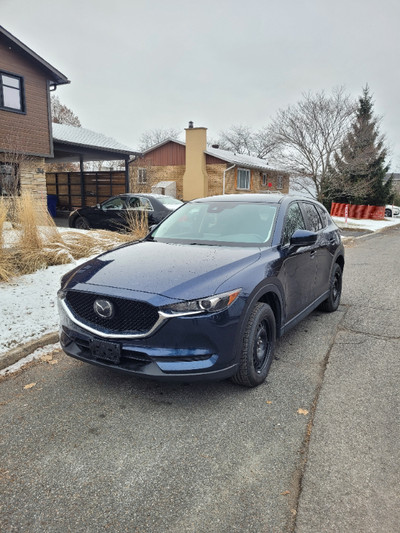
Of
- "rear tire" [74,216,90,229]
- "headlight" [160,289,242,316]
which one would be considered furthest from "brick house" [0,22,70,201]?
"headlight" [160,289,242,316]

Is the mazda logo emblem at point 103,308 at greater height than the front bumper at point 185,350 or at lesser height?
greater

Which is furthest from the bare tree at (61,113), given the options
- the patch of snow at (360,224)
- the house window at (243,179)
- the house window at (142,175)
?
the patch of snow at (360,224)

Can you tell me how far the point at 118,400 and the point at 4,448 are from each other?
861 mm

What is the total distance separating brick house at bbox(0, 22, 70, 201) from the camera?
15.5m

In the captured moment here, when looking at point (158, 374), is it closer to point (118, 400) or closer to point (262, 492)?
point (118, 400)

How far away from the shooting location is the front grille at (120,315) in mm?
2844

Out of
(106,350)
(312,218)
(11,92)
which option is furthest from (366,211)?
(106,350)

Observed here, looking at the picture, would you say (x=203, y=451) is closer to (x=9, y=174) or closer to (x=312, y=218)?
(x=312, y=218)

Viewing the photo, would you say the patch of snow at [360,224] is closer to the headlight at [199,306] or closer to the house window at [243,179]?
the house window at [243,179]

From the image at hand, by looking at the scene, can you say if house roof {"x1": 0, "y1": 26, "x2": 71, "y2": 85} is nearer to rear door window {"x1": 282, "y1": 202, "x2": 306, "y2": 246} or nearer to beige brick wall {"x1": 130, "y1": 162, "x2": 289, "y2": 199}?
beige brick wall {"x1": 130, "y1": 162, "x2": 289, "y2": 199}

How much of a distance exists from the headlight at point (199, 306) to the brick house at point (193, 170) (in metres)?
25.5

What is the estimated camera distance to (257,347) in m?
3.35

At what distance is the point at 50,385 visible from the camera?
11.3 feet

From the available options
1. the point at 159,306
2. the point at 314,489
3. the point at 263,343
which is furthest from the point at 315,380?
the point at 159,306
